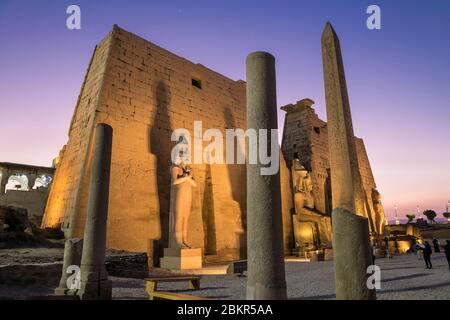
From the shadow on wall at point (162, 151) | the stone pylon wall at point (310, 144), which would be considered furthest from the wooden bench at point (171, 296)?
the stone pylon wall at point (310, 144)

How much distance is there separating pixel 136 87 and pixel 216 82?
4.02 meters

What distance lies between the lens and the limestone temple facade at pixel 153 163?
8.73 metres

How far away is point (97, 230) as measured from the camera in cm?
452

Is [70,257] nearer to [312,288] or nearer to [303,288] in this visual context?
A: [303,288]

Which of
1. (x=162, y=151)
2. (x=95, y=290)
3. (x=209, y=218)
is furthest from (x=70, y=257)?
(x=209, y=218)

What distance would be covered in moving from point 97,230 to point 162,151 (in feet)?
19.2

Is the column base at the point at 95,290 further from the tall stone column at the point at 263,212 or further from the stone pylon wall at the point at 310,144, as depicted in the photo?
the stone pylon wall at the point at 310,144

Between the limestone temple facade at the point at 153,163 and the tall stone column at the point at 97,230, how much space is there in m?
3.61

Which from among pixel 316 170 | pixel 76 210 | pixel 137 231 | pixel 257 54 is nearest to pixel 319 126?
pixel 316 170

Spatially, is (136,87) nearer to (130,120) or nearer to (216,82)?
(130,120)

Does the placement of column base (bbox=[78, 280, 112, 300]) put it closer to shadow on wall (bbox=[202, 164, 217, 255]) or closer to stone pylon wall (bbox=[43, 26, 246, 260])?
stone pylon wall (bbox=[43, 26, 246, 260])

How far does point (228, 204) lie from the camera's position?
37.9 ft

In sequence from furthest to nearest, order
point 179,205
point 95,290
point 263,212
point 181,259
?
point 179,205 < point 181,259 < point 95,290 < point 263,212

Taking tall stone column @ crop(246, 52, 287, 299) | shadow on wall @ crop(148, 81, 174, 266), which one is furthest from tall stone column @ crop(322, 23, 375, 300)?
shadow on wall @ crop(148, 81, 174, 266)
